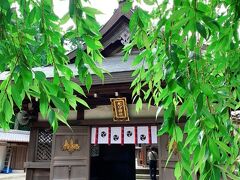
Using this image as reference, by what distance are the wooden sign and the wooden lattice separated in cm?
200

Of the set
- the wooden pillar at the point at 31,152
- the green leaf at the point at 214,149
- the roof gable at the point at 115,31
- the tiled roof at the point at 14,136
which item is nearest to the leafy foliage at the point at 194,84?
the green leaf at the point at 214,149

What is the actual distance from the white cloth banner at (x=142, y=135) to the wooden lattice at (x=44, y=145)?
241cm

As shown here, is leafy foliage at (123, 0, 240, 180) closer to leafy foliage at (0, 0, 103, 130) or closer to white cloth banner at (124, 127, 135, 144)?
leafy foliage at (0, 0, 103, 130)

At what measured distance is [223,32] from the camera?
1151mm

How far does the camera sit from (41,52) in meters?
1.08

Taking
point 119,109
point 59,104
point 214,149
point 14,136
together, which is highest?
point 14,136

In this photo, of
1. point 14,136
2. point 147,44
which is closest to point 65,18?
point 147,44

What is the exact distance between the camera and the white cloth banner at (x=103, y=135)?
247 inches

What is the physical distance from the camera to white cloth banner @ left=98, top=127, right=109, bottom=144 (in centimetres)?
628

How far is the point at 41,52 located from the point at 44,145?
6191mm

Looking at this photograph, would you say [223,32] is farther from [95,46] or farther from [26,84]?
[26,84]

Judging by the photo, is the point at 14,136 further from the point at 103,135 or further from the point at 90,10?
the point at 90,10

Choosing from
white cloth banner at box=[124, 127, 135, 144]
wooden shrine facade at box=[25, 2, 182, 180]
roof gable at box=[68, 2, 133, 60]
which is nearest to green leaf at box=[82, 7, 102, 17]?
wooden shrine facade at box=[25, 2, 182, 180]

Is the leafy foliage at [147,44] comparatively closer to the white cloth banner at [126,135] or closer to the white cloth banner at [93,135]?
the white cloth banner at [126,135]
